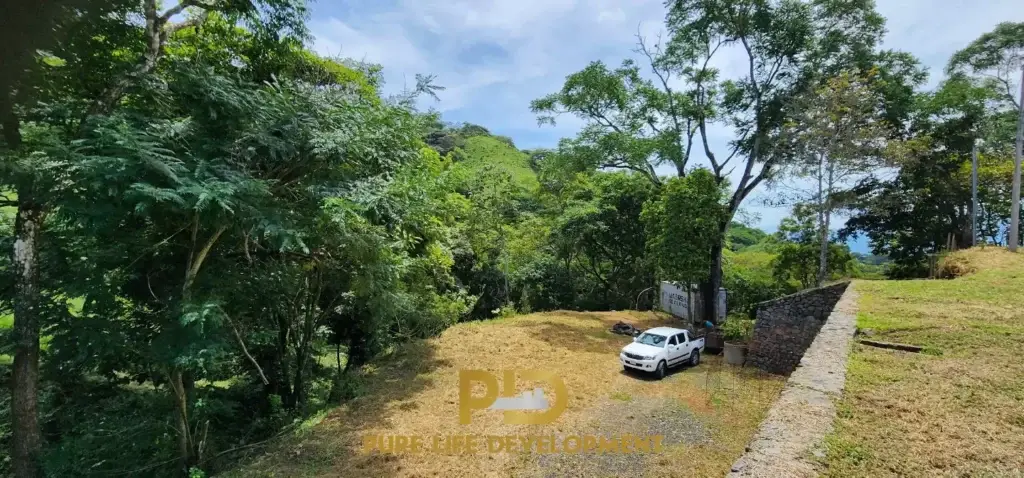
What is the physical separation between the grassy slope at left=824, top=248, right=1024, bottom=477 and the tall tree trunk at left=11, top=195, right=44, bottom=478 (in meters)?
9.02

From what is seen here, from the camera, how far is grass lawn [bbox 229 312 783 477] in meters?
5.75

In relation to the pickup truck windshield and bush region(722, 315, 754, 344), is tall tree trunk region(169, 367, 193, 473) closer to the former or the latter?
the pickup truck windshield

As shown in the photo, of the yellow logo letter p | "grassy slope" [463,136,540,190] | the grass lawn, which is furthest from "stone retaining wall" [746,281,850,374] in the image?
"grassy slope" [463,136,540,190]

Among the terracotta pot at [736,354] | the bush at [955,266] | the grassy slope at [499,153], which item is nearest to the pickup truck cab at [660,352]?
the terracotta pot at [736,354]

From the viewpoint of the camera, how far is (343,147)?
6219 mm

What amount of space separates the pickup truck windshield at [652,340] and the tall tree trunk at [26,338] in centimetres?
1036

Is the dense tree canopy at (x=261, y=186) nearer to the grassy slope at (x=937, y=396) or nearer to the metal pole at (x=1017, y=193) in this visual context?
the metal pole at (x=1017, y=193)

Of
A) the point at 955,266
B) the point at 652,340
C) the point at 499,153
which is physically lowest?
the point at 652,340

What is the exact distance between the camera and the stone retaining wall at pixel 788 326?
9602 millimetres

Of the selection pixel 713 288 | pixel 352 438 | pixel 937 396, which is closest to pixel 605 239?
pixel 713 288

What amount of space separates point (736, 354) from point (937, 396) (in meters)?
6.85

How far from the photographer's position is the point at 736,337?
11.7m

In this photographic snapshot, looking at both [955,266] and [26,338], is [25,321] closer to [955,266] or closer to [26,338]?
[26,338]

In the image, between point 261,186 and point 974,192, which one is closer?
point 261,186
